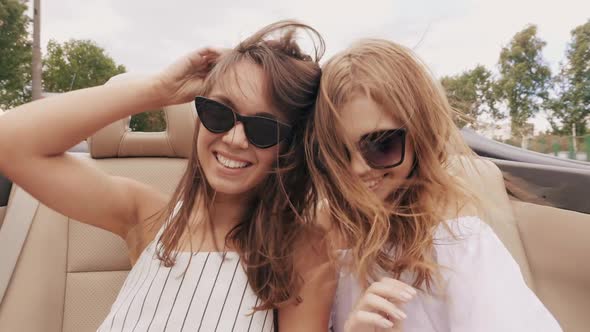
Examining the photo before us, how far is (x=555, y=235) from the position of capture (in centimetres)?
165

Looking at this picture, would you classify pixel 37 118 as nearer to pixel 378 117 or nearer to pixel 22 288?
pixel 22 288

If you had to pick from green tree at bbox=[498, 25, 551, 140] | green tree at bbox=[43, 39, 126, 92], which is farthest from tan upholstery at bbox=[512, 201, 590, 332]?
green tree at bbox=[43, 39, 126, 92]

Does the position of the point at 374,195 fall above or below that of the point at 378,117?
below

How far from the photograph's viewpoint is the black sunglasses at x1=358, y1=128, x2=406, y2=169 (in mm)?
1071

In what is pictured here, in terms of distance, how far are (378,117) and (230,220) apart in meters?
0.55

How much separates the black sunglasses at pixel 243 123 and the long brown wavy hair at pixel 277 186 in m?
0.06

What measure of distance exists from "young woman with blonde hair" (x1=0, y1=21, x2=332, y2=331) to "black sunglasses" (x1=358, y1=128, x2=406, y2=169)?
216 mm

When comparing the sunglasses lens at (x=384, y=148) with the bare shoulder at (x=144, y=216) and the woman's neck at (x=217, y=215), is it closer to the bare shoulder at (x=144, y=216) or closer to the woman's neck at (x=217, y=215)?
the woman's neck at (x=217, y=215)

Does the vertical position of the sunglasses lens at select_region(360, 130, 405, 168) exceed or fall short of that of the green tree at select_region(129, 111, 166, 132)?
it exceeds it

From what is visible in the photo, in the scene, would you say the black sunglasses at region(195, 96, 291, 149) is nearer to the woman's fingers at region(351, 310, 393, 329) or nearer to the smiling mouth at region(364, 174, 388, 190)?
the smiling mouth at region(364, 174, 388, 190)

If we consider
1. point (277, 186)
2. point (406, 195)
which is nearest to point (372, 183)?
point (406, 195)

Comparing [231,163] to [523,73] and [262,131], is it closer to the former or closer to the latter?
[262,131]

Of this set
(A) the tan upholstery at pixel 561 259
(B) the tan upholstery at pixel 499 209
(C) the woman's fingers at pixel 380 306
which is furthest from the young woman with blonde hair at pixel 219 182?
(A) the tan upholstery at pixel 561 259

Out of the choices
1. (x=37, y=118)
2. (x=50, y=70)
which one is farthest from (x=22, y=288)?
(x=50, y=70)
